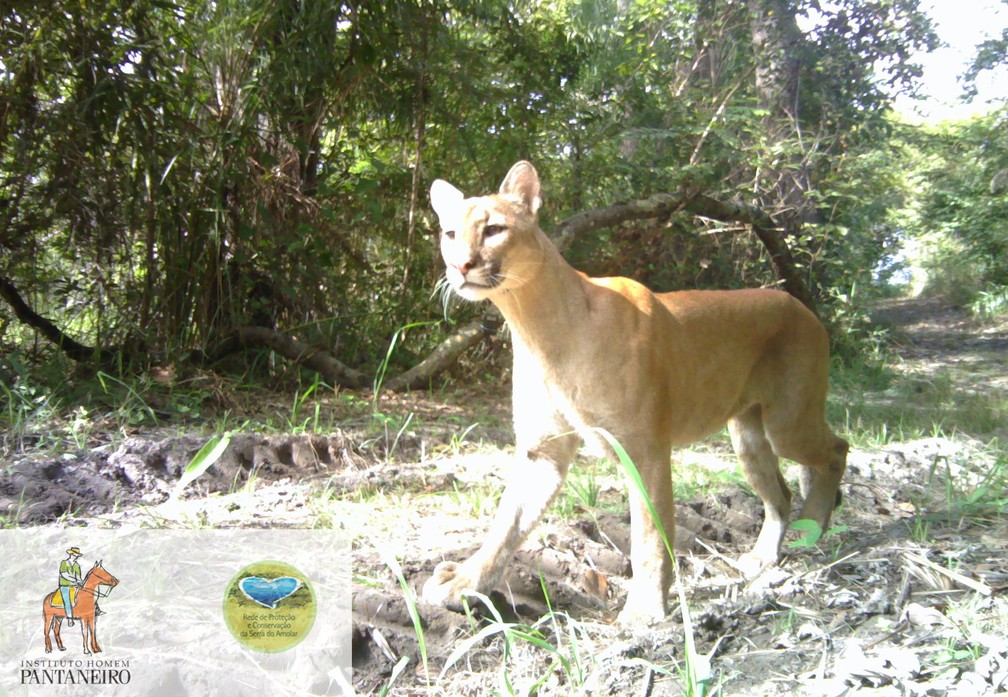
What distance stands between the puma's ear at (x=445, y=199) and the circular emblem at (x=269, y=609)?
141cm

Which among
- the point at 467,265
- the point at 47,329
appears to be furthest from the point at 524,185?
the point at 47,329

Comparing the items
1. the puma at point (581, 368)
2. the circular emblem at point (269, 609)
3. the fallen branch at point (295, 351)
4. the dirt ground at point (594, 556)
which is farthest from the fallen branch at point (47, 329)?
the circular emblem at point (269, 609)

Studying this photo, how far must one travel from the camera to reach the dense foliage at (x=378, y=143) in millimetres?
5945

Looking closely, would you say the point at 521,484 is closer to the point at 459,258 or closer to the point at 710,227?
the point at 459,258

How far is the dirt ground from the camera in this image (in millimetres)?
2395

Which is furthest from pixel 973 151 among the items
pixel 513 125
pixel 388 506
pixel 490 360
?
pixel 388 506

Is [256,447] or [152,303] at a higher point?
[152,303]

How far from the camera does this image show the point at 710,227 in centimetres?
823

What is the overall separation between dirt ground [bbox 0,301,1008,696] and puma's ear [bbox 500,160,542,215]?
1306 millimetres

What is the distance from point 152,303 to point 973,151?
683 cm

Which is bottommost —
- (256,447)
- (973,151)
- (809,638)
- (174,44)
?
(809,638)

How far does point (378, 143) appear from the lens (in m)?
7.09

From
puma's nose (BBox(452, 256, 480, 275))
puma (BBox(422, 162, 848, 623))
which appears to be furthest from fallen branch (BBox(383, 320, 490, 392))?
puma's nose (BBox(452, 256, 480, 275))

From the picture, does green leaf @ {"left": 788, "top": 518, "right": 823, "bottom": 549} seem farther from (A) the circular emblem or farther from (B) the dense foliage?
(B) the dense foliage
